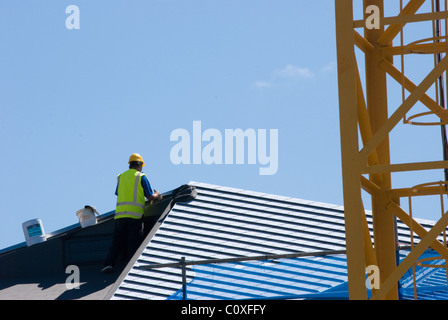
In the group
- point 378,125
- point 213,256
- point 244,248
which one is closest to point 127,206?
point 213,256

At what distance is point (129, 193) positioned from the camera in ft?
43.2

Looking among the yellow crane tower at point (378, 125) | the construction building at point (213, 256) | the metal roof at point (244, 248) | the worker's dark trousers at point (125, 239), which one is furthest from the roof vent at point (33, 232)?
the yellow crane tower at point (378, 125)

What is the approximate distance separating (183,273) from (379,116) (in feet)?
13.8

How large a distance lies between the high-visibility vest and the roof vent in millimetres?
1949

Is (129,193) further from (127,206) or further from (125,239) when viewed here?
(125,239)

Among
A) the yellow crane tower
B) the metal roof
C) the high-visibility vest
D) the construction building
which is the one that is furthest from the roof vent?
the yellow crane tower

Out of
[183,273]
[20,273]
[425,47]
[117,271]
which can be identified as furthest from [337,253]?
[20,273]

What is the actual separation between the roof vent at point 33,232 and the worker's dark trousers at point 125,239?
1.82 m

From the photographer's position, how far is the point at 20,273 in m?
14.0

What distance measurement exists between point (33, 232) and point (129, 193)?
234 cm

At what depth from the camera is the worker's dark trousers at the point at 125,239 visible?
42.8 feet

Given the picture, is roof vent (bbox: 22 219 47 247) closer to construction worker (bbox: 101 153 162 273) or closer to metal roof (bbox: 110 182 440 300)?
construction worker (bbox: 101 153 162 273)
